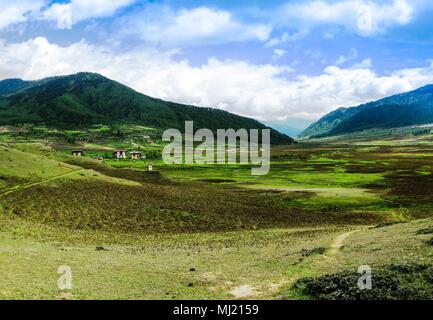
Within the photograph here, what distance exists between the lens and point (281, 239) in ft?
179

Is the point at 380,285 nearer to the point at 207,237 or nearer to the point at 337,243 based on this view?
the point at 337,243

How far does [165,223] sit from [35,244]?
25.2 metres

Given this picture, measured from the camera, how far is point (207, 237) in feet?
193

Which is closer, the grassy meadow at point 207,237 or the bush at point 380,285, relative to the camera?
the bush at point 380,285

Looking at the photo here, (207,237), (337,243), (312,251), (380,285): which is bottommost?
(207,237)

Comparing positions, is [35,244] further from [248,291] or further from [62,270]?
[248,291]

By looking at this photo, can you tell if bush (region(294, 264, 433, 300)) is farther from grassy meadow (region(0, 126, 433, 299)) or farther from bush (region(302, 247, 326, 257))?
bush (region(302, 247, 326, 257))

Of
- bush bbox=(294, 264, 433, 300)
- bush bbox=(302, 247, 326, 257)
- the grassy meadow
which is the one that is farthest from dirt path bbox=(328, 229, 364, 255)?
bush bbox=(294, 264, 433, 300)

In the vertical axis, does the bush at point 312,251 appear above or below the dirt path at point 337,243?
above

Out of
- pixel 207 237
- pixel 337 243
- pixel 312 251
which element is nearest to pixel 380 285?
pixel 312 251

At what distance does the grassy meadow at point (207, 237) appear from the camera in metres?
28.6

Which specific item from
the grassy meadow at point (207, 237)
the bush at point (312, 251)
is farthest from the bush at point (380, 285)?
the bush at point (312, 251)

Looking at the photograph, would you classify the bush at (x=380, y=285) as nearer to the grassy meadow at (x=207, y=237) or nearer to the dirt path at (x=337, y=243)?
the grassy meadow at (x=207, y=237)
